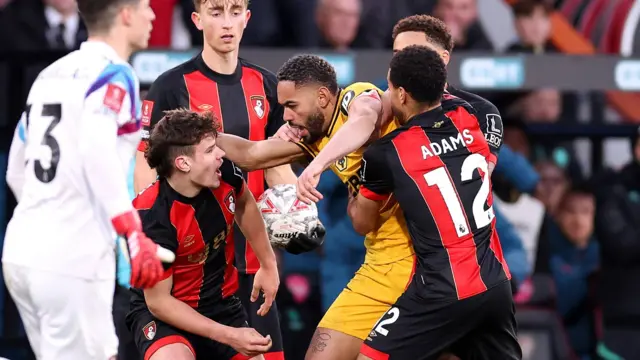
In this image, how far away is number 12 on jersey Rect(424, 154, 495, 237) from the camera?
213 inches

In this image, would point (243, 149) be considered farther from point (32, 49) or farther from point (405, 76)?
point (32, 49)

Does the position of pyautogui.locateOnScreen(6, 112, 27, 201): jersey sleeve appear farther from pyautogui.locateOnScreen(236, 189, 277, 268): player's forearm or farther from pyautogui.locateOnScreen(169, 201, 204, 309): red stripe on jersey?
pyautogui.locateOnScreen(236, 189, 277, 268): player's forearm

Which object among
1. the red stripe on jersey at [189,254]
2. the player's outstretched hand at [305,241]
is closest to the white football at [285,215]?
the player's outstretched hand at [305,241]

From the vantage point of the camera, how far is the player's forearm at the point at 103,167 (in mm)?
4656

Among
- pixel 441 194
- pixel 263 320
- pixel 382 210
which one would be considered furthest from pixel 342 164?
pixel 263 320

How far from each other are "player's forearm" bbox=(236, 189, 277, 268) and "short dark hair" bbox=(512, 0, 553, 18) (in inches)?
161

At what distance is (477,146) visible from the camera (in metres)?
5.52

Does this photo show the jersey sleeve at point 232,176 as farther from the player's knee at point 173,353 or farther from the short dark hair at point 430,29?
the short dark hair at point 430,29

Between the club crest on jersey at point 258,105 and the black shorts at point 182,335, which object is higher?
the club crest on jersey at point 258,105

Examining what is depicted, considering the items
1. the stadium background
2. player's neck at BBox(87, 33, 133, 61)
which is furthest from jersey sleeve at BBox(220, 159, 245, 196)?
the stadium background

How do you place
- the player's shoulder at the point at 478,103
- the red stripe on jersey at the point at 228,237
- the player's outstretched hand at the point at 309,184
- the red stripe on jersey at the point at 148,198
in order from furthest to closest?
the player's shoulder at the point at 478,103, the red stripe on jersey at the point at 228,237, the red stripe on jersey at the point at 148,198, the player's outstretched hand at the point at 309,184

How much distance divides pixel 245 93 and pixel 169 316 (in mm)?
1248

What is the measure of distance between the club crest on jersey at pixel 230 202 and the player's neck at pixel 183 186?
18cm

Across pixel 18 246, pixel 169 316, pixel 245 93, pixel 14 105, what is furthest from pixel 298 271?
pixel 18 246
